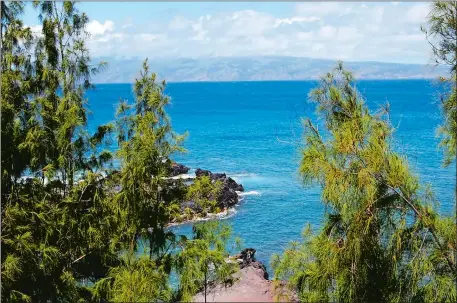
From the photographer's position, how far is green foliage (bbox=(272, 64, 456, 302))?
35.7 ft

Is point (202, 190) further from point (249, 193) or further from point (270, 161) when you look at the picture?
point (270, 161)

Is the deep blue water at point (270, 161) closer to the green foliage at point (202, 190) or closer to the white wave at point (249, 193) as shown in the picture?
the white wave at point (249, 193)

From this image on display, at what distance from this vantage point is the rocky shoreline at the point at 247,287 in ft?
73.7

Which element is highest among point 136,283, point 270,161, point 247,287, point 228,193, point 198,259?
point 270,161

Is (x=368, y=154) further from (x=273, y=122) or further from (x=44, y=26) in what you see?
(x=273, y=122)

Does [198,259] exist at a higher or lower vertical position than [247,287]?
higher

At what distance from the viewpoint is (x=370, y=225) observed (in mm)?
11430

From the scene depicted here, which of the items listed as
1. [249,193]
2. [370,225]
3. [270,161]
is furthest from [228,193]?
[370,225]

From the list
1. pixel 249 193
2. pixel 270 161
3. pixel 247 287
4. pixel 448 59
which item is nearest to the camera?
pixel 448 59

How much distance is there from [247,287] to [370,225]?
14.4 m

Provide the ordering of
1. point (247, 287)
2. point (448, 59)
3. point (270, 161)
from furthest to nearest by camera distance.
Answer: point (270, 161) → point (247, 287) → point (448, 59)

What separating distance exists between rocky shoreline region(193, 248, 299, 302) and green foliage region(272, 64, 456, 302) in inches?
363

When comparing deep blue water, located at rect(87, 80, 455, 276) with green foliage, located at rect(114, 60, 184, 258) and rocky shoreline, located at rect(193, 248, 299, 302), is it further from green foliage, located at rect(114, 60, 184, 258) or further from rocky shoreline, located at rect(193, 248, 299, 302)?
rocky shoreline, located at rect(193, 248, 299, 302)

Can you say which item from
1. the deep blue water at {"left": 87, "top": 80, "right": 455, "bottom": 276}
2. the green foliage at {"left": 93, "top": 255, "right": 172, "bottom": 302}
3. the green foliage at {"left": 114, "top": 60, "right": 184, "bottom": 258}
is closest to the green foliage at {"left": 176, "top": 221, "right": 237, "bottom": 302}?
the green foliage at {"left": 93, "top": 255, "right": 172, "bottom": 302}
